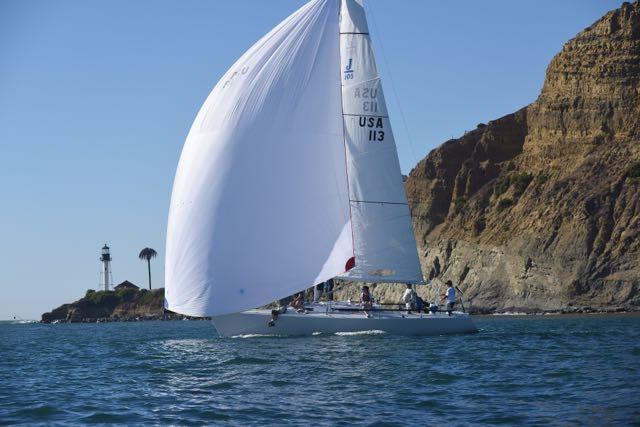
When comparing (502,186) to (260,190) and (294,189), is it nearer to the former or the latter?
(294,189)

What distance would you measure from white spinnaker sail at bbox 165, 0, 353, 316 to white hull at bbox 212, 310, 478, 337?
6.74 ft

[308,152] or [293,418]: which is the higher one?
[308,152]

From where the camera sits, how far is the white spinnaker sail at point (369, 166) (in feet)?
103

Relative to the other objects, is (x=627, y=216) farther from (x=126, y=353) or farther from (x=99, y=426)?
(x=99, y=426)

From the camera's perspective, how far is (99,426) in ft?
49.6

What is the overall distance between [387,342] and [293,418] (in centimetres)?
1316

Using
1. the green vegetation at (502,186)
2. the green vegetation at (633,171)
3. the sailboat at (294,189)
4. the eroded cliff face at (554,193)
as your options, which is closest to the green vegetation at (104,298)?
the eroded cliff face at (554,193)

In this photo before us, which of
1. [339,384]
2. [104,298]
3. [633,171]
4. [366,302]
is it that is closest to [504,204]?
[633,171]

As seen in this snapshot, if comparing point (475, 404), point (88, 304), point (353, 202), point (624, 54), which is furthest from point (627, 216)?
point (88, 304)

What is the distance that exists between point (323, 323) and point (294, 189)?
4512 mm

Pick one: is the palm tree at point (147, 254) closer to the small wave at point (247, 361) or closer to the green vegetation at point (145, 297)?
the green vegetation at point (145, 297)

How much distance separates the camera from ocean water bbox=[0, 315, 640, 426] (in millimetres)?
15586

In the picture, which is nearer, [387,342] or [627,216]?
[387,342]

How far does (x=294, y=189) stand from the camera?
2939 centimetres
